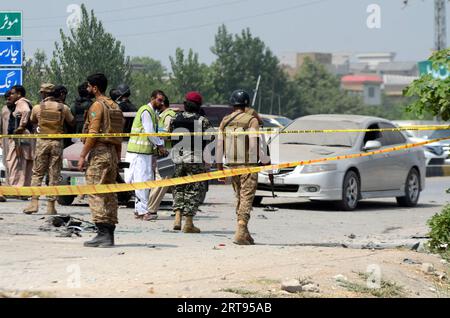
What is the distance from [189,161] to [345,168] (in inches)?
213

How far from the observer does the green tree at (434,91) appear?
1197 cm

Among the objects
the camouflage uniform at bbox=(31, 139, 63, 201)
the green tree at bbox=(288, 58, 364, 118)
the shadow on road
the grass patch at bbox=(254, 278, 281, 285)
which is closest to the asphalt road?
the grass patch at bbox=(254, 278, 281, 285)

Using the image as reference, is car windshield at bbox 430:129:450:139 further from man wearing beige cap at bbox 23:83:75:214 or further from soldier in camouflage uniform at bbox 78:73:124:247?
soldier in camouflage uniform at bbox 78:73:124:247

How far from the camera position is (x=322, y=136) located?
20.0 m

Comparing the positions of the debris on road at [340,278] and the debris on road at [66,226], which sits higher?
the debris on road at [66,226]

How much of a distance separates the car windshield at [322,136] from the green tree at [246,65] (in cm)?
8836

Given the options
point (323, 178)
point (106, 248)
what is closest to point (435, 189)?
point (323, 178)

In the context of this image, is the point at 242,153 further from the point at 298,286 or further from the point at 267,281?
→ the point at 298,286

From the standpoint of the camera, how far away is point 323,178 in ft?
62.0

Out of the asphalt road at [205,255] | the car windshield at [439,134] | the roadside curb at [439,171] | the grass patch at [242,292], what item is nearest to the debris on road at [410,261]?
the asphalt road at [205,255]

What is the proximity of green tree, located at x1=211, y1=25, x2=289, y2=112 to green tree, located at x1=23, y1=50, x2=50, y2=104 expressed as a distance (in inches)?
2808

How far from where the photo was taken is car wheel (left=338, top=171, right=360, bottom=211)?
19.2m

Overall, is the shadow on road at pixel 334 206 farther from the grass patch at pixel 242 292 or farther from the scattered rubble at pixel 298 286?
the grass patch at pixel 242 292
